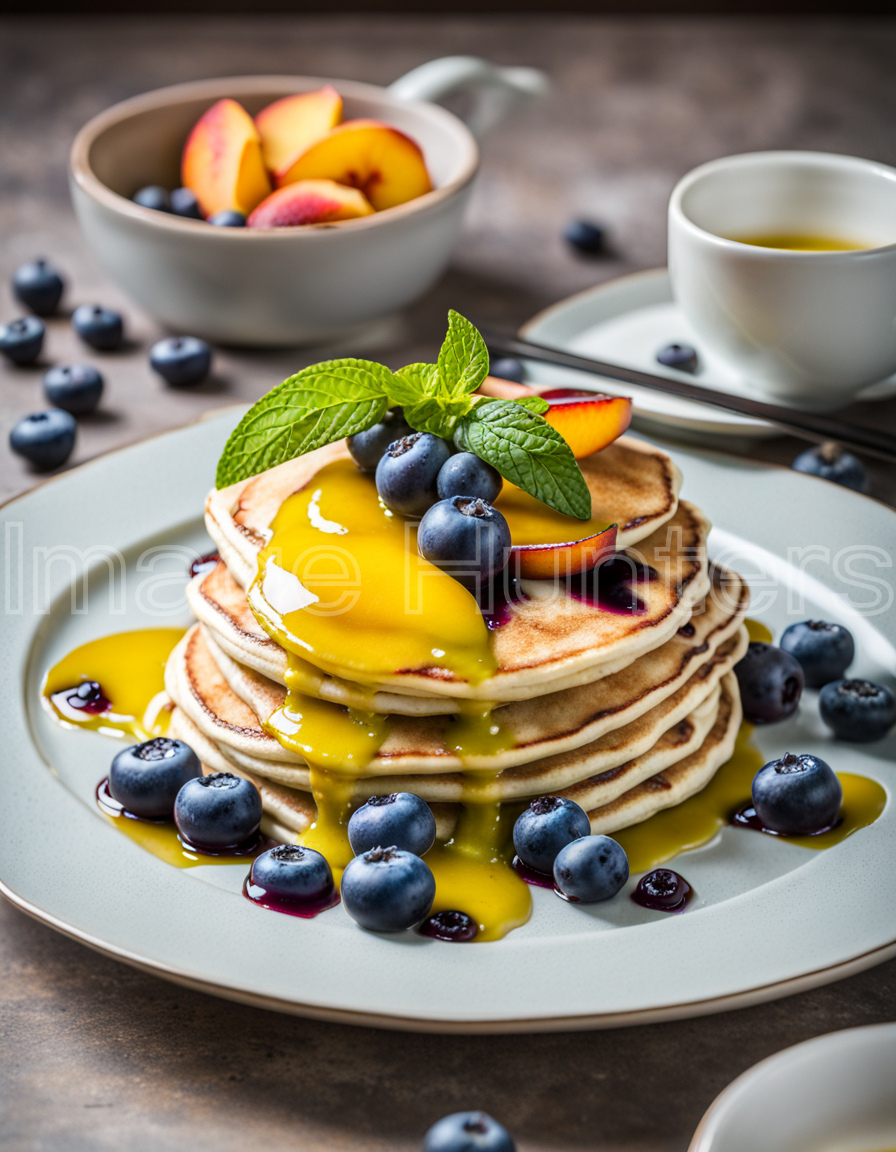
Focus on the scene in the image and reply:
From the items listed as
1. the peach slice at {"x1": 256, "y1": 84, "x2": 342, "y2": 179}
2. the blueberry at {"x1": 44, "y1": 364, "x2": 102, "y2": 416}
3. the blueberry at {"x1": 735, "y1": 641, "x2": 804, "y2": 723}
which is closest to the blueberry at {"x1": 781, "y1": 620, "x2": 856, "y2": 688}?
the blueberry at {"x1": 735, "y1": 641, "x2": 804, "y2": 723}

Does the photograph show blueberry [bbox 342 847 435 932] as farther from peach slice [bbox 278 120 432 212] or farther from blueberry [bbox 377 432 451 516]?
peach slice [bbox 278 120 432 212]

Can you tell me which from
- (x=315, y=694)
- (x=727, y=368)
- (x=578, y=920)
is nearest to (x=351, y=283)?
(x=727, y=368)

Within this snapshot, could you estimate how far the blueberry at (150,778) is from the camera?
149cm

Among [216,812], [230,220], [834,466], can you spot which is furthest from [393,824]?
[230,220]

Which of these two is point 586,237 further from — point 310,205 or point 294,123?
point 310,205

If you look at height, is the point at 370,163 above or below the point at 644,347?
above

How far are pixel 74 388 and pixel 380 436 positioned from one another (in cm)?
113

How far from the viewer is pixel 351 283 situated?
2.57 metres

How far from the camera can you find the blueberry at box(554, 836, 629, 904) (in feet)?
4.47

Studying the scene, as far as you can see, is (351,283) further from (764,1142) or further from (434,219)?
(764,1142)

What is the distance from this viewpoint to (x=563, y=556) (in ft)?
5.03

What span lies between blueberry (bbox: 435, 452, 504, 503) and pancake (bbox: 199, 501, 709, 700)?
138 mm

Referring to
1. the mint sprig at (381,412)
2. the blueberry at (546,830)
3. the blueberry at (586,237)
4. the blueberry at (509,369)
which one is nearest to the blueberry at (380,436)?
the mint sprig at (381,412)

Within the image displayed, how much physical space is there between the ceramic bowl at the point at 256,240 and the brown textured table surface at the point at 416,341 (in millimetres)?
130
